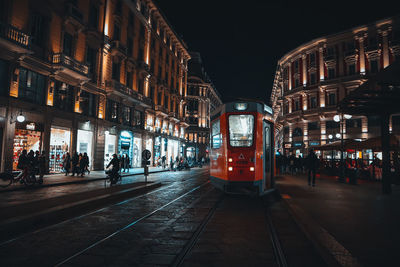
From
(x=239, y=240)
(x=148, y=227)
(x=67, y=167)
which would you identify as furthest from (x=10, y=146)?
Answer: (x=239, y=240)

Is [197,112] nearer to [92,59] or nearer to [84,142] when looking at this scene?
[92,59]

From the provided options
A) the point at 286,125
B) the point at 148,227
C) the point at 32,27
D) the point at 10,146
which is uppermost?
the point at 32,27

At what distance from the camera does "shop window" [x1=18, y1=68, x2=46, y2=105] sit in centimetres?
1823

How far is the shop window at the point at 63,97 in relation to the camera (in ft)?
68.9

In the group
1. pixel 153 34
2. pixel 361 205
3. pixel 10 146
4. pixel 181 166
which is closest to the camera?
pixel 361 205

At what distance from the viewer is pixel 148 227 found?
20.5 feet

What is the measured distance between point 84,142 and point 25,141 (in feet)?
20.3

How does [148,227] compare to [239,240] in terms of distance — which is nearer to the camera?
[239,240]

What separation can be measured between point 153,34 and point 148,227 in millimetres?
36998

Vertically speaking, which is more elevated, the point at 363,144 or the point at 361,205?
the point at 363,144

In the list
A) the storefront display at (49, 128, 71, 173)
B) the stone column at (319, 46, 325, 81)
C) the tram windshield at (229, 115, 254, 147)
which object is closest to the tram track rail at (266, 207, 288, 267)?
the tram windshield at (229, 115, 254, 147)

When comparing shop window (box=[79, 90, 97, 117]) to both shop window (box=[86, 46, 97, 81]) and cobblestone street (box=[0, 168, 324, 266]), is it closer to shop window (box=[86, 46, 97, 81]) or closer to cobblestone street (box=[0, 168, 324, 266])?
shop window (box=[86, 46, 97, 81])

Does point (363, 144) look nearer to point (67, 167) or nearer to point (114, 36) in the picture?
point (67, 167)

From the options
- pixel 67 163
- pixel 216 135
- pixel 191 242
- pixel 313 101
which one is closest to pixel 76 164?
pixel 67 163
